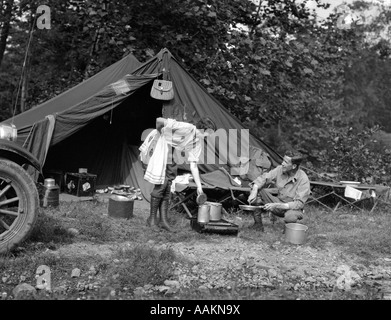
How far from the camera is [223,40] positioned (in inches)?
372

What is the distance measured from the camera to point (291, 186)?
213 inches

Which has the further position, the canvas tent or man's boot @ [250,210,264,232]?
the canvas tent

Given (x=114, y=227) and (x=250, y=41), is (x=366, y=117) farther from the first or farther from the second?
(x=114, y=227)

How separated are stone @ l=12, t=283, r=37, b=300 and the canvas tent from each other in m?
3.13

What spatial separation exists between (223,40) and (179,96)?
331cm

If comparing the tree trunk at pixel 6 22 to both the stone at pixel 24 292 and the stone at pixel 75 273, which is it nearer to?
the stone at pixel 75 273

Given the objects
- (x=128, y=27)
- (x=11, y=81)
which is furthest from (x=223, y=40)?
(x=11, y=81)

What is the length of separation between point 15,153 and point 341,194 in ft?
17.1

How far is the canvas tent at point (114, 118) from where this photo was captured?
6.15m

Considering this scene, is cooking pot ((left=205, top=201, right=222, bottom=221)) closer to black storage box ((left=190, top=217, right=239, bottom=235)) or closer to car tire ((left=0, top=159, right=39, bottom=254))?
black storage box ((left=190, top=217, right=239, bottom=235))

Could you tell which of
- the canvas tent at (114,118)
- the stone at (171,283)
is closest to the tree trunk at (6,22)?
the canvas tent at (114,118)

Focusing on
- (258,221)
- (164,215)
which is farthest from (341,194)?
(164,215)

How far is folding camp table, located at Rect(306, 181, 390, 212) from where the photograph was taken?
694 cm

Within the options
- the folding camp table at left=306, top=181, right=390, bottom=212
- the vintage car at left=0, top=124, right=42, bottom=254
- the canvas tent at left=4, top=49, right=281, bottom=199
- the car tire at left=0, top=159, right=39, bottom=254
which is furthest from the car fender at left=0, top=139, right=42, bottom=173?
the folding camp table at left=306, top=181, right=390, bottom=212
